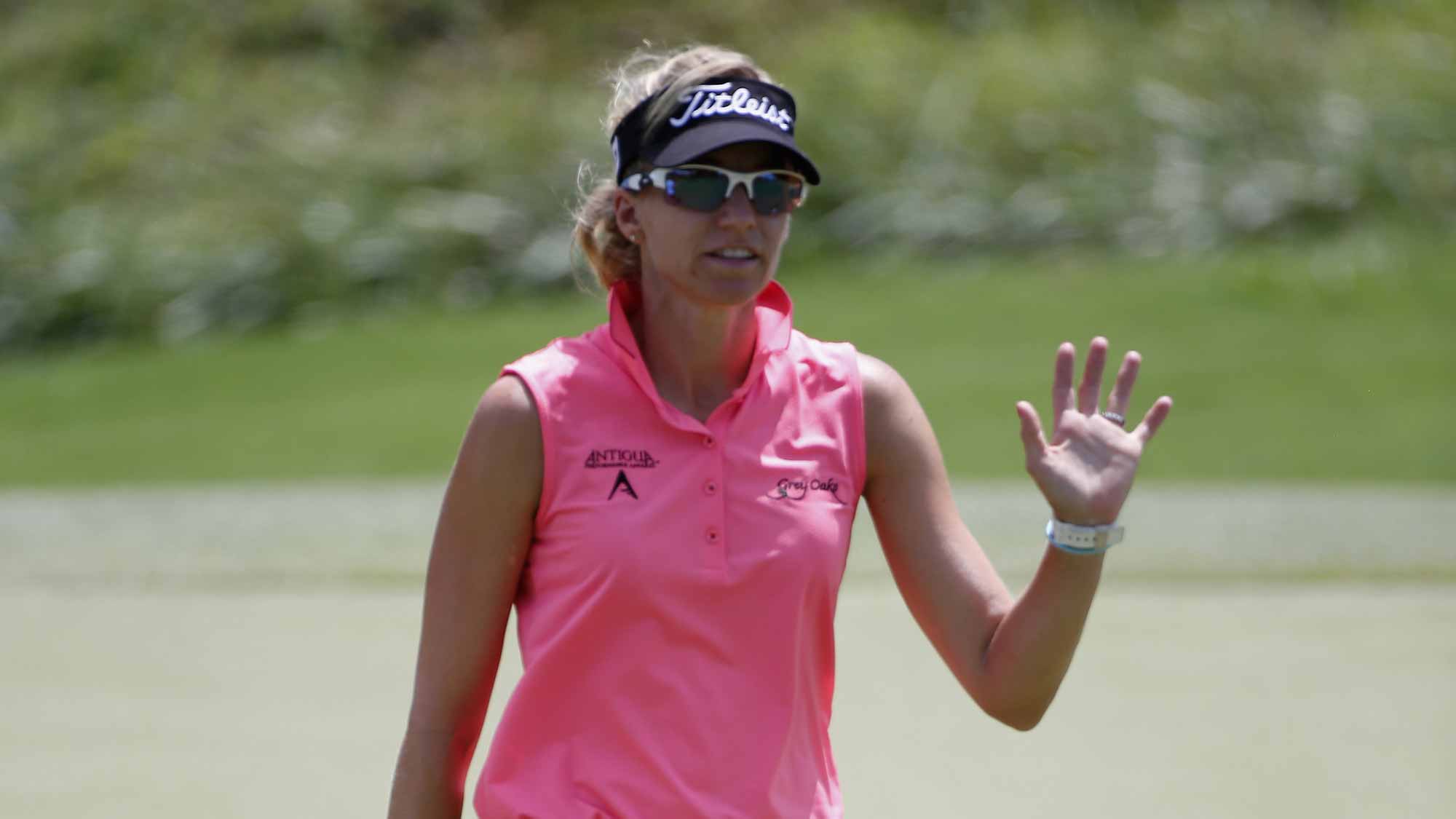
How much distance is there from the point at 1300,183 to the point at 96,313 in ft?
36.8

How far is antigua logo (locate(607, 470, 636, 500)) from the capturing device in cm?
277

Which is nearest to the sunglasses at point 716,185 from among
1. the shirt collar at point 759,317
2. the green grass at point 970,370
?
the shirt collar at point 759,317

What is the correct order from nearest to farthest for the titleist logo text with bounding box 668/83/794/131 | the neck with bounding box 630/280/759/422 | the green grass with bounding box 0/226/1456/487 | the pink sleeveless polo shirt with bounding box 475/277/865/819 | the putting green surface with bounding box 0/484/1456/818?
the pink sleeveless polo shirt with bounding box 475/277/865/819 < the titleist logo text with bounding box 668/83/794/131 < the neck with bounding box 630/280/759/422 < the putting green surface with bounding box 0/484/1456/818 < the green grass with bounding box 0/226/1456/487

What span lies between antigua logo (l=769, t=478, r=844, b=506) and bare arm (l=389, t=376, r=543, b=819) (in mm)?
328

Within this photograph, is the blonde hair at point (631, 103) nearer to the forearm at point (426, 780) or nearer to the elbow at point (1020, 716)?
the forearm at point (426, 780)

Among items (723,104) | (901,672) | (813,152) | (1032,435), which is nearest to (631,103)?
(723,104)

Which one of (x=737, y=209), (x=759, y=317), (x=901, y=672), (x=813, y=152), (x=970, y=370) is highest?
(x=813, y=152)

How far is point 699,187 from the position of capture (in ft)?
9.37

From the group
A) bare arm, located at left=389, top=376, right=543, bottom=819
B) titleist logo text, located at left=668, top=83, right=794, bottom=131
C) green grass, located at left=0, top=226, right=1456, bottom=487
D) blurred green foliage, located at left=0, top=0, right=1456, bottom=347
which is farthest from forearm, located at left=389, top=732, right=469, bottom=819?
blurred green foliage, located at left=0, top=0, right=1456, bottom=347

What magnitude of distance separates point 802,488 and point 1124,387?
0.49 meters

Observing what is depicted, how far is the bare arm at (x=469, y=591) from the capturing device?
9.19 ft

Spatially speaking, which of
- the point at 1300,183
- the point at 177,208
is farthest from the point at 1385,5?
the point at 177,208

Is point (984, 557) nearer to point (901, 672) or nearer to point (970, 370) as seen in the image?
point (901, 672)

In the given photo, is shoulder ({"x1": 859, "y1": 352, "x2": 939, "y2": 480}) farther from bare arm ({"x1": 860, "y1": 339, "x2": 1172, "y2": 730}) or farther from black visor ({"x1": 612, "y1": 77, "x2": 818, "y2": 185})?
black visor ({"x1": 612, "y1": 77, "x2": 818, "y2": 185})
